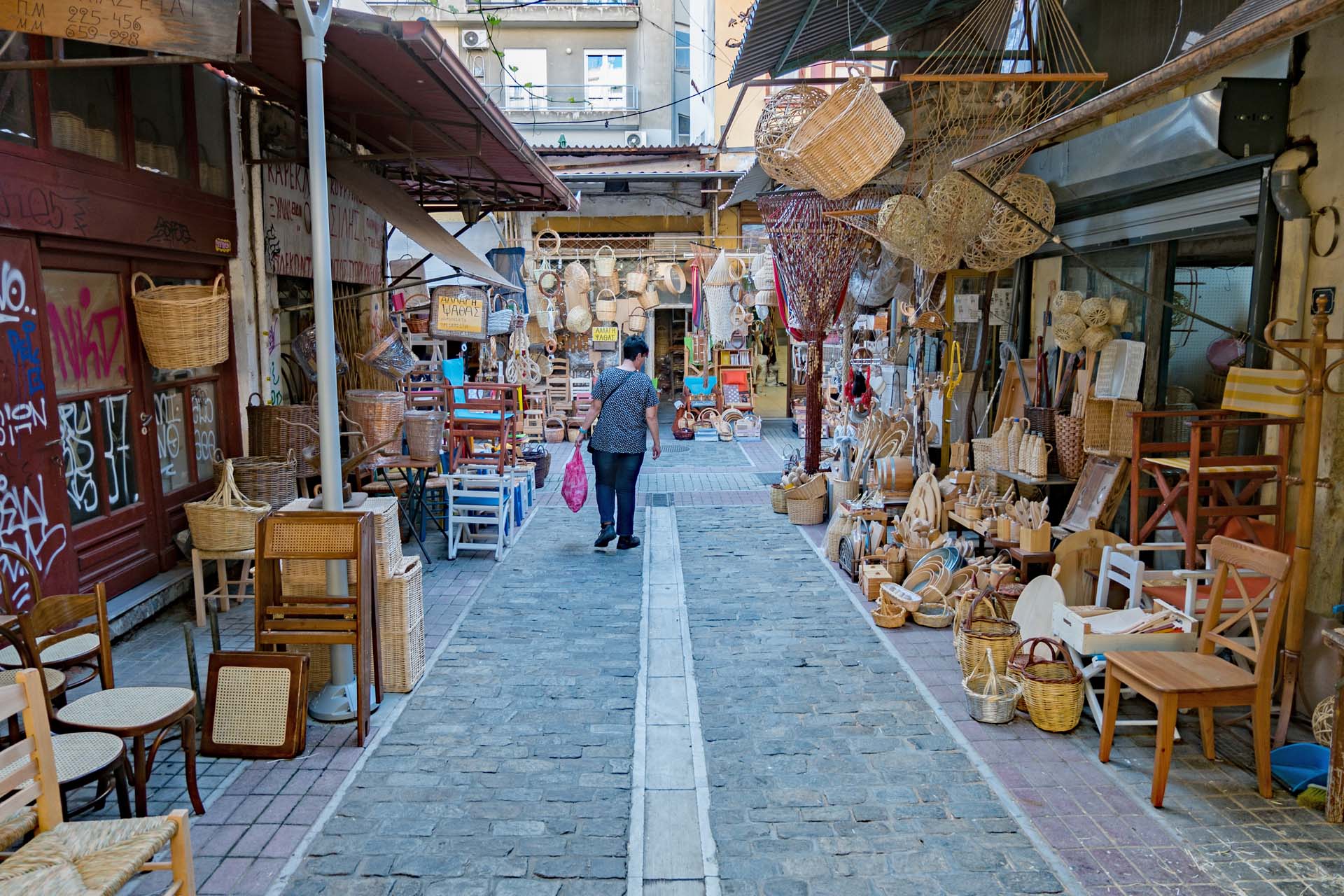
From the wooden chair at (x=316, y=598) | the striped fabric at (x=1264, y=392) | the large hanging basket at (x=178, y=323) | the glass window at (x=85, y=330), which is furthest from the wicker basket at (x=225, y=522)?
the striped fabric at (x=1264, y=392)

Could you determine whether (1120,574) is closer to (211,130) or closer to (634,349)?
(634,349)

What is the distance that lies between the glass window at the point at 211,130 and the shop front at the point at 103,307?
0.05ft

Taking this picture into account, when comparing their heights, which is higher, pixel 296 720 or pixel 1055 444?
pixel 1055 444

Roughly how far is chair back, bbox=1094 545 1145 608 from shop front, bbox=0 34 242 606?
20.2ft

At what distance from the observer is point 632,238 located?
A: 61.4 ft

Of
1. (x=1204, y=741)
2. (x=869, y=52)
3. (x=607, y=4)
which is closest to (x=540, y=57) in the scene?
(x=607, y=4)

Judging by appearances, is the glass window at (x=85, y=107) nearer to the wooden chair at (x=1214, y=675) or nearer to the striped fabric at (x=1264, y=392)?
the wooden chair at (x=1214, y=675)

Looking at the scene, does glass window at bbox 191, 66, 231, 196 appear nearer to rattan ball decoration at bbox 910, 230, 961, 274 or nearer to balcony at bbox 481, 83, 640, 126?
rattan ball decoration at bbox 910, 230, 961, 274

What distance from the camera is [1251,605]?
4066mm

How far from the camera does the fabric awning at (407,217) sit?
7.92 metres

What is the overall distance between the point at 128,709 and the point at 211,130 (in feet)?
16.6

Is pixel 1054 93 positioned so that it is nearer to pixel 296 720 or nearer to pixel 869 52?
pixel 869 52

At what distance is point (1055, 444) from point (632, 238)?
13.5 m

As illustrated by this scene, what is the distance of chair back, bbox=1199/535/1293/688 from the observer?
3873mm
